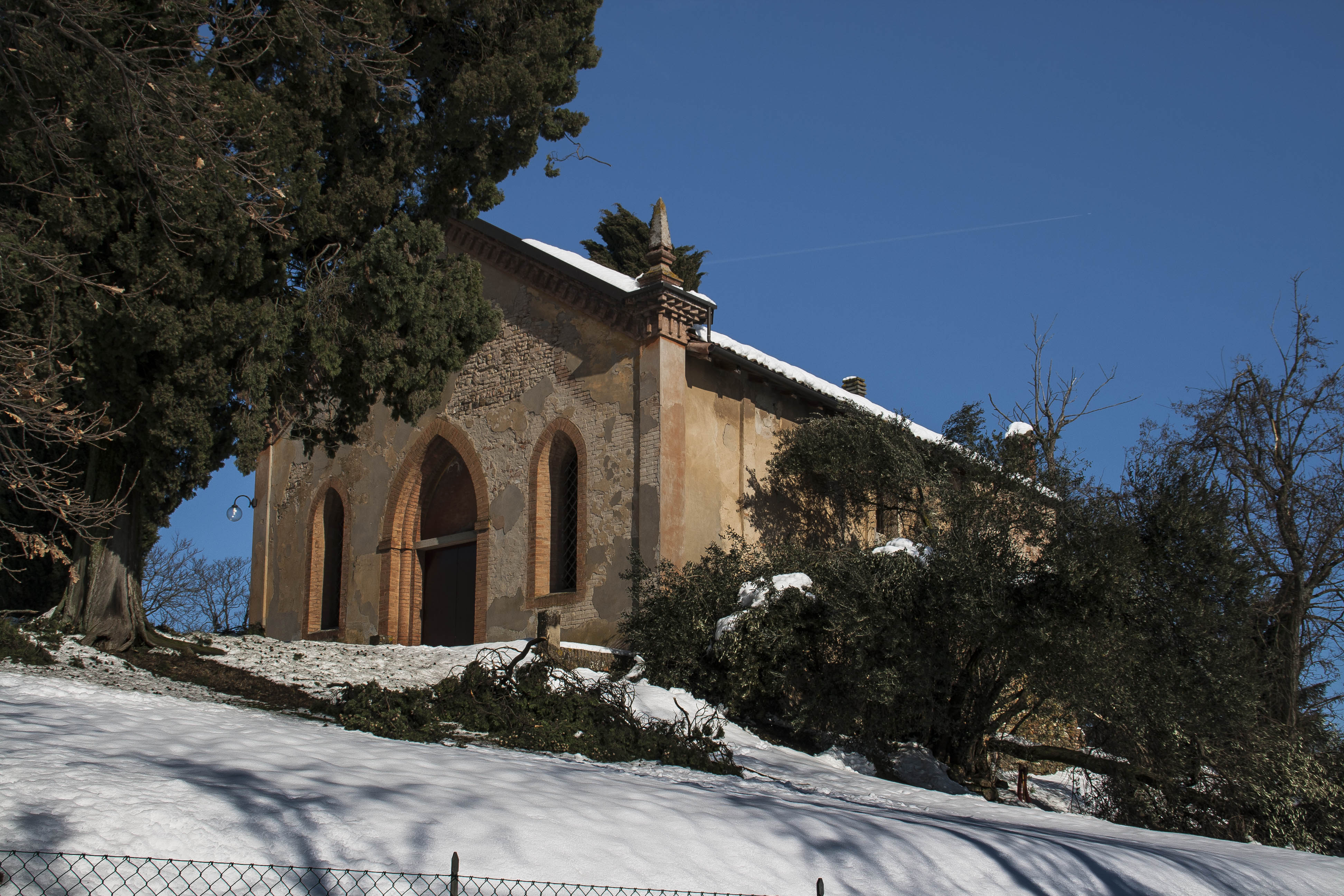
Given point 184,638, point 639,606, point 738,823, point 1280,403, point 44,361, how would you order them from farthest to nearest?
A: point 1280,403 < point 639,606 < point 184,638 < point 44,361 < point 738,823

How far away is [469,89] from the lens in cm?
1280

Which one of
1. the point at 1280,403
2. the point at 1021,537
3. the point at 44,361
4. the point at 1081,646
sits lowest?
the point at 1081,646

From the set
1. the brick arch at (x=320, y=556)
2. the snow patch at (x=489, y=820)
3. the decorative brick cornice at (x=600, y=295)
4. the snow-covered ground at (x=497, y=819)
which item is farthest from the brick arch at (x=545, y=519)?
the snow patch at (x=489, y=820)

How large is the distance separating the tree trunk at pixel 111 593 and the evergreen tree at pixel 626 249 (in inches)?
726

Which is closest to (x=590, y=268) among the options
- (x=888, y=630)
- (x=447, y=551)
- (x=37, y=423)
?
(x=447, y=551)

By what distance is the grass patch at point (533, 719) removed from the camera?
385 inches

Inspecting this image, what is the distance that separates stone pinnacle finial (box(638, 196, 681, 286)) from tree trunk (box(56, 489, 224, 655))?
26.1 ft

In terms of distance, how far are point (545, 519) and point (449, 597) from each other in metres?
2.97

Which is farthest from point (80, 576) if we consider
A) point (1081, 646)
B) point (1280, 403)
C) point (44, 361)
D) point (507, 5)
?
point (1280, 403)

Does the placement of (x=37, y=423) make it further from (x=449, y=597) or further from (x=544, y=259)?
(x=449, y=597)

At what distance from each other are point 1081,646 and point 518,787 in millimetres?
6822

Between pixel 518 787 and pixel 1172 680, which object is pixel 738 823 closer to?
pixel 518 787

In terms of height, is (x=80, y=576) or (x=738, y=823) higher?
(x=80, y=576)

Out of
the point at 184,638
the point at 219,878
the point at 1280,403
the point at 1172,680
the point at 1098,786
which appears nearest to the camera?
the point at 219,878
